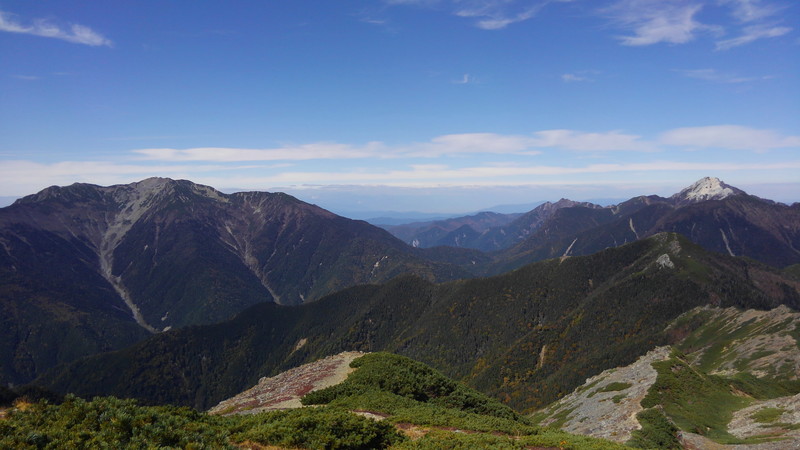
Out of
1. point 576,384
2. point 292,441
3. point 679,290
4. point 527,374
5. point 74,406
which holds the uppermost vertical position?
point 74,406

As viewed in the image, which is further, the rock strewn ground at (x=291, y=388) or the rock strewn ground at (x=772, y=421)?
the rock strewn ground at (x=291, y=388)

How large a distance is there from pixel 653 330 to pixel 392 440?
6652 inches

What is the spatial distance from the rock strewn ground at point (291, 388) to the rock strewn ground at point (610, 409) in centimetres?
4032

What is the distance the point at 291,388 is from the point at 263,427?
38225mm

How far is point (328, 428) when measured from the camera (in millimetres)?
28500

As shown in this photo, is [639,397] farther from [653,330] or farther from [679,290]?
[679,290]

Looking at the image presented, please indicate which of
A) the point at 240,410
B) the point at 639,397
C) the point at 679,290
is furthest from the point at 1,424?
the point at 679,290

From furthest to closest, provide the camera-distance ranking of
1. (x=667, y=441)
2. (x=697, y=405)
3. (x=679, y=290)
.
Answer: (x=679, y=290)
(x=697, y=405)
(x=667, y=441)

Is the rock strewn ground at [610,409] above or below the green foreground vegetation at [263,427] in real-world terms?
below

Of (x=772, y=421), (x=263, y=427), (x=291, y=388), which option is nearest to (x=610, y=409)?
(x=772, y=421)

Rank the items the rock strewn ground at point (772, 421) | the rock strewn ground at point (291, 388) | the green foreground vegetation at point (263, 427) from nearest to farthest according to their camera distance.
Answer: the green foreground vegetation at point (263, 427) < the rock strewn ground at point (772, 421) < the rock strewn ground at point (291, 388)

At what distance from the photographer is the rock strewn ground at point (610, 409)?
6000cm

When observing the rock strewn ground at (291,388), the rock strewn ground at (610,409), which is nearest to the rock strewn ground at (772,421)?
the rock strewn ground at (610,409)

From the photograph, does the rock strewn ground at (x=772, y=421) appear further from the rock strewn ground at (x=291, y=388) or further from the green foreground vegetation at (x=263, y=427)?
the rock strewn ground at (x=291, y=388)
